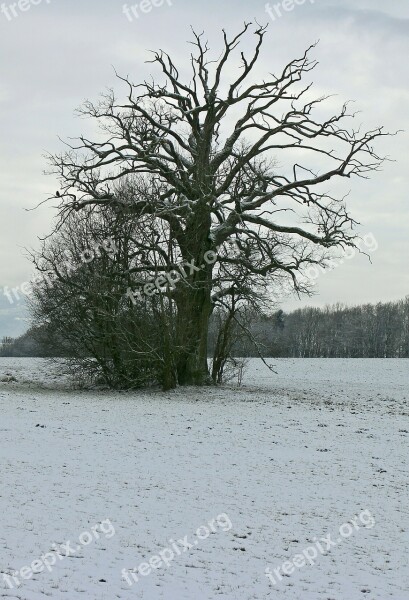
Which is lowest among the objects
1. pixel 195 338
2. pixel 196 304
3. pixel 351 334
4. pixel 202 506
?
pixel 202 506

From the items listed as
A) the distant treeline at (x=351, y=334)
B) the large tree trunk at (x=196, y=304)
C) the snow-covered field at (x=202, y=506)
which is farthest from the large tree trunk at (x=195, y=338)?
the distant treeline at (x=351, y=334)

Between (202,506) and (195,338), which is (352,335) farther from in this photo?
(202,506)

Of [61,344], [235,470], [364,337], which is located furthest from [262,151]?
[364,337]

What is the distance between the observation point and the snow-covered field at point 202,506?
6.58 m

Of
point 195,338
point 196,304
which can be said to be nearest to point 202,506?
point 195,338

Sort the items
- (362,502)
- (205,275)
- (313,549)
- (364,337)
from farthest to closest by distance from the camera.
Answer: (364,337), (205,275), (362,502), (313,549)

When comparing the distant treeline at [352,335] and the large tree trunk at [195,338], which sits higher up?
the distant treeline at [352,335]

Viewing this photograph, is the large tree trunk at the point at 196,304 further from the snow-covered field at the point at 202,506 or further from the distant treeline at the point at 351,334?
the distant treeline at the point at 351,334

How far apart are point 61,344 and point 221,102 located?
11384mm

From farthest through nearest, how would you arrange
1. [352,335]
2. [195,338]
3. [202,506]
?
[352,335] < [195,338] < [202,506]

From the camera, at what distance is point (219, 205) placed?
23609 mm

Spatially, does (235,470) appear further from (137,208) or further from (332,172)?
(332,172)

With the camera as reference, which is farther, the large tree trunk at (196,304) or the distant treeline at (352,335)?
the distant treeline at (352,335)

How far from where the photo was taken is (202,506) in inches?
354
